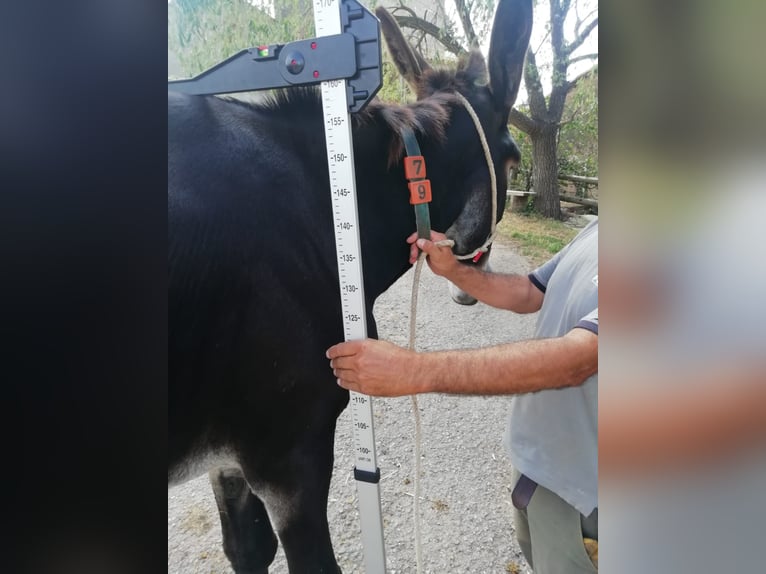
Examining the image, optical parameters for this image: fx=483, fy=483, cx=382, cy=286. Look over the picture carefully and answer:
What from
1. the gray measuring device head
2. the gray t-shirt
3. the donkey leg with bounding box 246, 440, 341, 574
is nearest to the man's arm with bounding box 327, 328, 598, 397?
the gray t-shirt

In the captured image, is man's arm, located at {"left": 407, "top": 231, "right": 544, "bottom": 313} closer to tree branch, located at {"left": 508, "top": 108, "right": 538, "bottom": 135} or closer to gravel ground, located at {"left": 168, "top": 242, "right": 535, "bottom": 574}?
gravel ground, located at {"left": 168, "top": 242, "right": 535, "bottom": 574}

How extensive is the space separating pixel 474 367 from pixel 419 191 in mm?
421

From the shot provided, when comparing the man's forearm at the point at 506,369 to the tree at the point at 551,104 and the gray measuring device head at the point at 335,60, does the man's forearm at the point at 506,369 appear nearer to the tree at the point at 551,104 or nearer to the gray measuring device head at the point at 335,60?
the tree at the point at 551,104

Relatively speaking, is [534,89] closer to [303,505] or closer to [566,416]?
[566,416]

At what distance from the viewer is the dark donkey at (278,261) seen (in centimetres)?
92

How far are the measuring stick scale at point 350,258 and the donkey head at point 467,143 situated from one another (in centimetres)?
42

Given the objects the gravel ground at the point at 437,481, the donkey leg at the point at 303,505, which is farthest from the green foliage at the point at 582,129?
the donkey leg at the point at 303,505

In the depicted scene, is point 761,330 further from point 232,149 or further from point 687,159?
point 232,149

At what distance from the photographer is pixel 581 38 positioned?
0.85 m

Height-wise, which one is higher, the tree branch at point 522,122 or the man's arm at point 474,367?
the tree branch at point 522,122

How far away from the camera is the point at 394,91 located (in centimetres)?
117

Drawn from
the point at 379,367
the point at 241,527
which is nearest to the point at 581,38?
the point at 379,367

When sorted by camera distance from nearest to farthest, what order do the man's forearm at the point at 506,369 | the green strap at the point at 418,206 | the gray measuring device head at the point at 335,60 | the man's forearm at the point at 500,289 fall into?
the gray measuring device head at the point at 335,60 → the man's forearm at the point at 506,369 → the green strap at the point at 418,206 → the man's forearm at the point at 500,289

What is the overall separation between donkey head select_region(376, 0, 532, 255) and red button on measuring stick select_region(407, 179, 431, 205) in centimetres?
14
